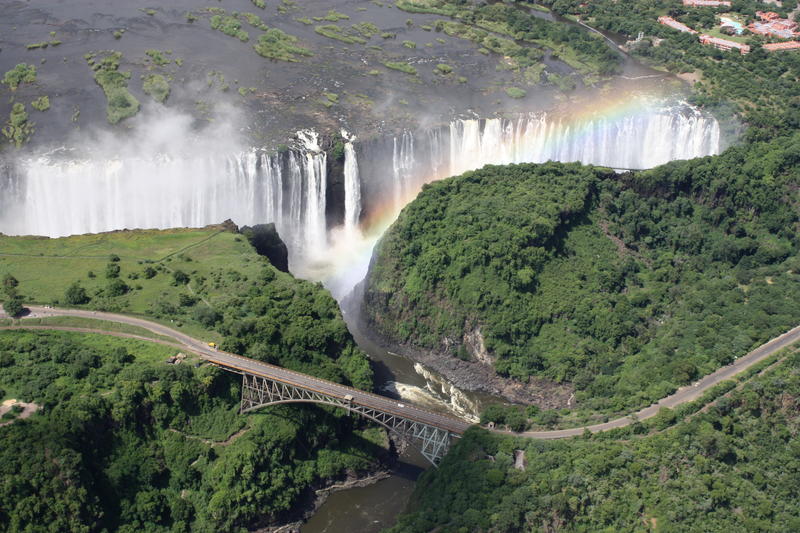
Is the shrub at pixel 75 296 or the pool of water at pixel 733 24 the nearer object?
the shrub at pixel 75 296

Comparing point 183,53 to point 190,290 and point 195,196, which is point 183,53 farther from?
point 190,290

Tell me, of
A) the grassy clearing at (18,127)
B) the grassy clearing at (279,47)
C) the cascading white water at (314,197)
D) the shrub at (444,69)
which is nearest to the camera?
the grassy clearing at (18,127)

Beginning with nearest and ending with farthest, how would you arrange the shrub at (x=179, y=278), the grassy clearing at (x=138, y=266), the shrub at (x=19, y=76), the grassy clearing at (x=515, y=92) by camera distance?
the grassy clearing at (x=138, y=266) < the shrub at (x=179, y=278) < the shrub at (x=19, y=76) < the grassy clearing at (x=515, y=92)

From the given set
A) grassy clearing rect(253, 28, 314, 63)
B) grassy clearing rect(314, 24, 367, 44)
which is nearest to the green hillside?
grassy clearing rect(253, 28, 314, 63)

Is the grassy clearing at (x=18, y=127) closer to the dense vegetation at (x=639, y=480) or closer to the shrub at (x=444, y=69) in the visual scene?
the shrub at (x=444, y=69)

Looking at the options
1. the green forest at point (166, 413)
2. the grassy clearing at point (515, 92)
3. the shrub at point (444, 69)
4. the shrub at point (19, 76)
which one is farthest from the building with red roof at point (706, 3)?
the shrub at point (19, 76)
